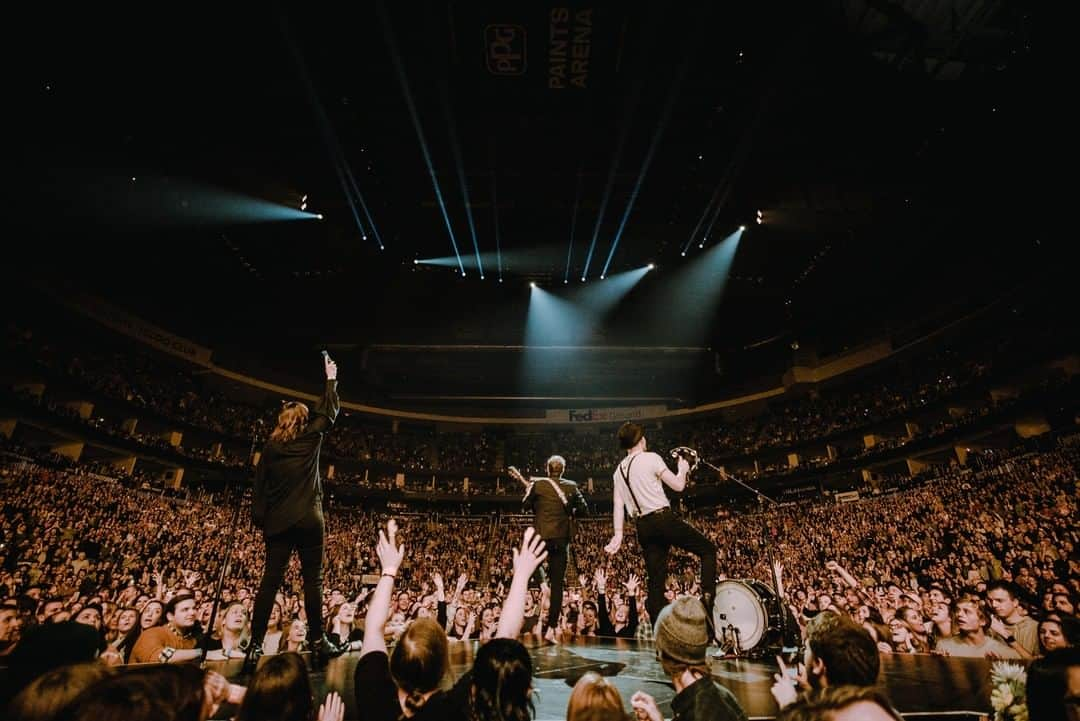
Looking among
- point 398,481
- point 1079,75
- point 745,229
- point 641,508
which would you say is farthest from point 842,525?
point 398,481

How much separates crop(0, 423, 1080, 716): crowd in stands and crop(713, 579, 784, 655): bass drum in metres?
0.14

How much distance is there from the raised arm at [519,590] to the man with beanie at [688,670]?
0.58 m

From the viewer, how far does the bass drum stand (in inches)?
207

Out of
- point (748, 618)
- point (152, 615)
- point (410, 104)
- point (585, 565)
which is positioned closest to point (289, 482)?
point (152, 615)

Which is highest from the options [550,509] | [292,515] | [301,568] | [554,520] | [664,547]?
[550,509]

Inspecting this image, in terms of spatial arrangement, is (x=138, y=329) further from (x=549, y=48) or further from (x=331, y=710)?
(x=331, y=710)

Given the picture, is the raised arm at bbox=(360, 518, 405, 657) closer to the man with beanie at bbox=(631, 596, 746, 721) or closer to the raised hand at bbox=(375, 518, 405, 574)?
the raised hand at bbox=(375, 518, 405, 574)

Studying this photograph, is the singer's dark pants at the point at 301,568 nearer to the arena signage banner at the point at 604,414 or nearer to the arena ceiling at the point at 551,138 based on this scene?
the arena ceiling at the point at 551,138

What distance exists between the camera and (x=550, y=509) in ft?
18.1

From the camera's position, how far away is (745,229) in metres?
19.4

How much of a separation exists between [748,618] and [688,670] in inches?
164

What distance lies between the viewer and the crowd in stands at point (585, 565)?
5.93 meters

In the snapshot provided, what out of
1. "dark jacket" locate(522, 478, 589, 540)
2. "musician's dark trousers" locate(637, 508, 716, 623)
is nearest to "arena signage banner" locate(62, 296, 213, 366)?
"dark jacket" locate(522, 478, 589, 540)

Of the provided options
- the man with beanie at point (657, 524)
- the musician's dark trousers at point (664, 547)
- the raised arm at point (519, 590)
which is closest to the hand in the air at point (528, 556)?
the raised arm at point (519, 590)
